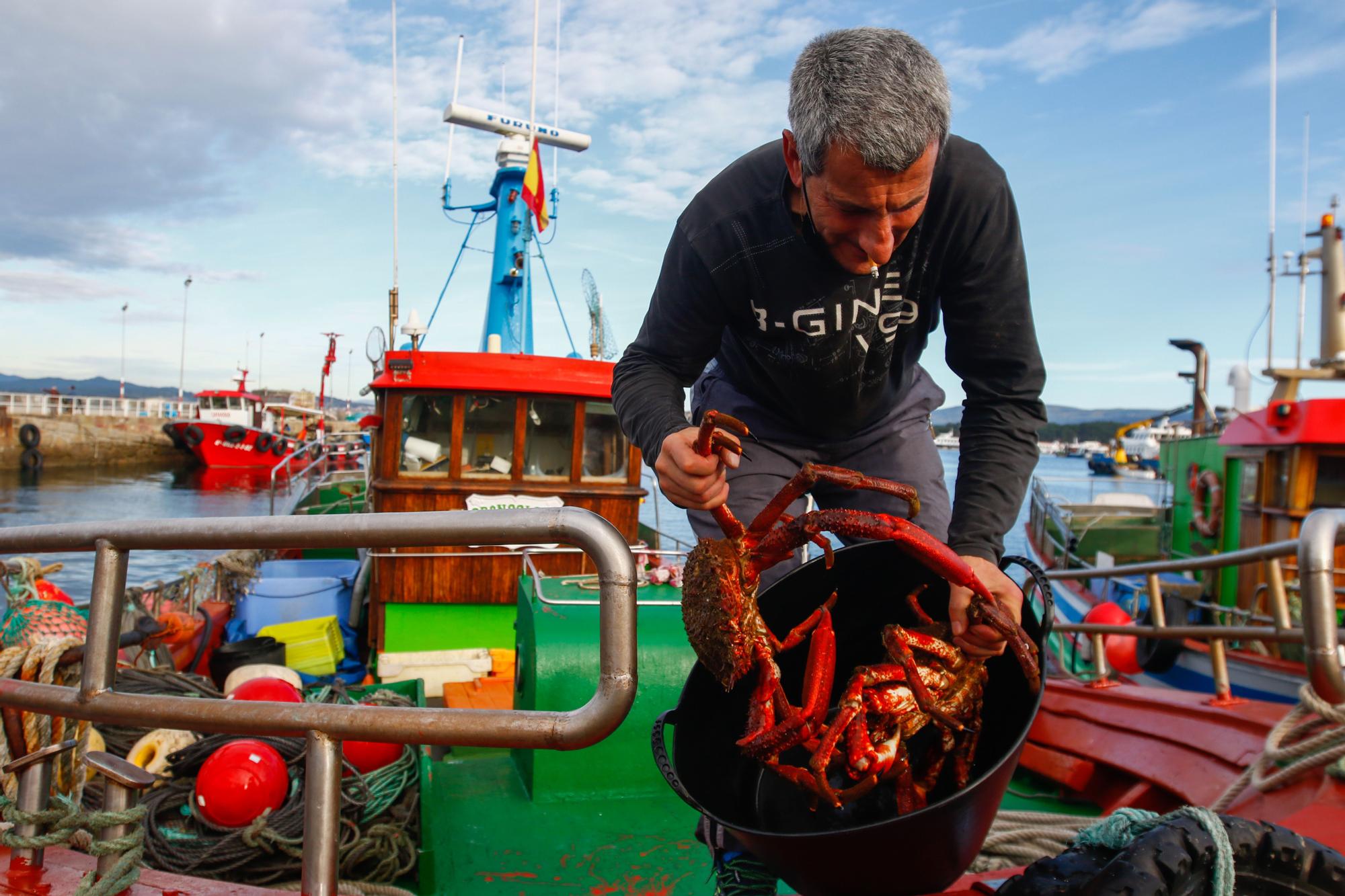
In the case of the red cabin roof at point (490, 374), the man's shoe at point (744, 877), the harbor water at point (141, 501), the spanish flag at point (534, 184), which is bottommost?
the harbor water at point (141, 501)

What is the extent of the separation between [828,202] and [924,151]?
0.63ft

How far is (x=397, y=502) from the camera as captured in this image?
6961 millimetres

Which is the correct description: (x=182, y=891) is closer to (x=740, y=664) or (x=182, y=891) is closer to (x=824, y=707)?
(x=740, y=664)

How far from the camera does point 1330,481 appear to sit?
841cm

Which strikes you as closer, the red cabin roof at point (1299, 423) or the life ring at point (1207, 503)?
the red cabin roof at point (1299, 423)

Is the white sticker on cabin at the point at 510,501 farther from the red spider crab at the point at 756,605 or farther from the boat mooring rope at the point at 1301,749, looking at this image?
the red spider crab at the point at 756,605

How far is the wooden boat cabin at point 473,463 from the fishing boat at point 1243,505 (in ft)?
13.4

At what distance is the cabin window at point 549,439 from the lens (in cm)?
721

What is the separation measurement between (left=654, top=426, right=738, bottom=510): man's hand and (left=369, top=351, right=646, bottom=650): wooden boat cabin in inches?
205

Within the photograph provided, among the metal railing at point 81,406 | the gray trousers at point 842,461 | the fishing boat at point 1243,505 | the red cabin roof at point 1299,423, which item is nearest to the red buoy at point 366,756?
the gray trousers at point 842,461

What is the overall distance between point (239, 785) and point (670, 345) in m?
2.85

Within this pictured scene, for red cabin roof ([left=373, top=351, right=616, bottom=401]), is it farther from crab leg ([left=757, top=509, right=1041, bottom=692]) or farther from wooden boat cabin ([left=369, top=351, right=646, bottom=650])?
crab leg ([left=757, top=509, right=1041, bottom=692])

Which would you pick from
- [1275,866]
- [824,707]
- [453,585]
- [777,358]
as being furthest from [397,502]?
[1275,866]

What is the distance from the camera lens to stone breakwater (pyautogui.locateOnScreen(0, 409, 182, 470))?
38344 mm
